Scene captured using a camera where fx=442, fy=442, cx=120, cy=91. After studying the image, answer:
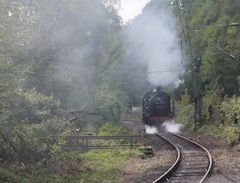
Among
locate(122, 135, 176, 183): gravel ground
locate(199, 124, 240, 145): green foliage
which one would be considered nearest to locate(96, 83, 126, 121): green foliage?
locate(199, 124, 240, 145): green foliage

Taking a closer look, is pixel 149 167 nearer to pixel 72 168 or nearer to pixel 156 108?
pixel 72 168

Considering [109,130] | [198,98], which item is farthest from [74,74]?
[198,98]

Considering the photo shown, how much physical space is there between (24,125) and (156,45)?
104ft

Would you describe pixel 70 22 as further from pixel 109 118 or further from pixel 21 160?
pixel 21 160

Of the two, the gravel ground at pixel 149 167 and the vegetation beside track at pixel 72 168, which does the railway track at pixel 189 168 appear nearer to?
the gravel ground at pixel 149 167

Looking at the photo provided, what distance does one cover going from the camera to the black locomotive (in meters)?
Result: 33.8

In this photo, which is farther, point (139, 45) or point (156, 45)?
point (139, 45)

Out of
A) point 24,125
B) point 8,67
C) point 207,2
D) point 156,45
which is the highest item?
→ point 207,2

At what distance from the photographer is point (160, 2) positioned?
5531 cm

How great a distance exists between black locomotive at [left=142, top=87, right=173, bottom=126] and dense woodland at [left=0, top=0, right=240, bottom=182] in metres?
2.23

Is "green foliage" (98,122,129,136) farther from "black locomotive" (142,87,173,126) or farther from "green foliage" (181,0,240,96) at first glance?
"green foliage" (181,0,240,96)

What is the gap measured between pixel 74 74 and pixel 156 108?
764 centimetres

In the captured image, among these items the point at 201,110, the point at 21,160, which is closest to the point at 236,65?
the point at 201,110

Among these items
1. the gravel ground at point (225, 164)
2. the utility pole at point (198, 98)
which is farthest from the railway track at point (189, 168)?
the utility pole at point (198, 98)
